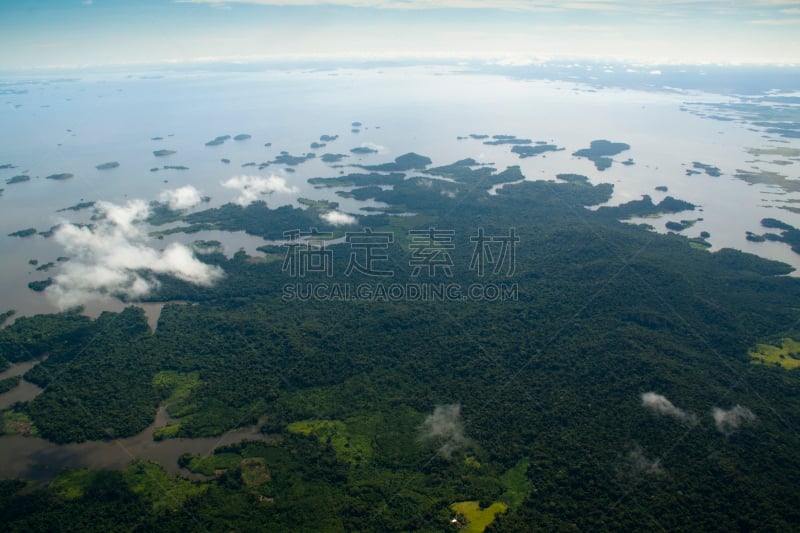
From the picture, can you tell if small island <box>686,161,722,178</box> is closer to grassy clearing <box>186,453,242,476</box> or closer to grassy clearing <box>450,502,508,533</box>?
grassy clearing <box>450,502,508,533</box>

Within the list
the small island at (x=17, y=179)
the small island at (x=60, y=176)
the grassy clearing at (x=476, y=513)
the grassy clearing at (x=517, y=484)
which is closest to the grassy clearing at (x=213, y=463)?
the grassy clearing at (x=476, y=513)

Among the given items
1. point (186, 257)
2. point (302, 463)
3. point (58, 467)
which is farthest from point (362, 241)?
point (58, 467)

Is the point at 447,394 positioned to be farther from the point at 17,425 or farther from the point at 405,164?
the point at 405,164

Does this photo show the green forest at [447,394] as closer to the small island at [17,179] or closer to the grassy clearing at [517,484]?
the grassy clearing at [517,484]

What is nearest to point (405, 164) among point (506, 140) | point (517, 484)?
point (506, 140)

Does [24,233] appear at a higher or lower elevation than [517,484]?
higher

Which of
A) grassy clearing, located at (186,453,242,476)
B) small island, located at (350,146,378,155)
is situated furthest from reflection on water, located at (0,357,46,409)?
small island, located at (350,146,378,155)

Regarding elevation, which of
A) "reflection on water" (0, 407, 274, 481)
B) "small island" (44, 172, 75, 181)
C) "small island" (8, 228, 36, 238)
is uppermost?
"small island" (44, 172, 75, 181)
